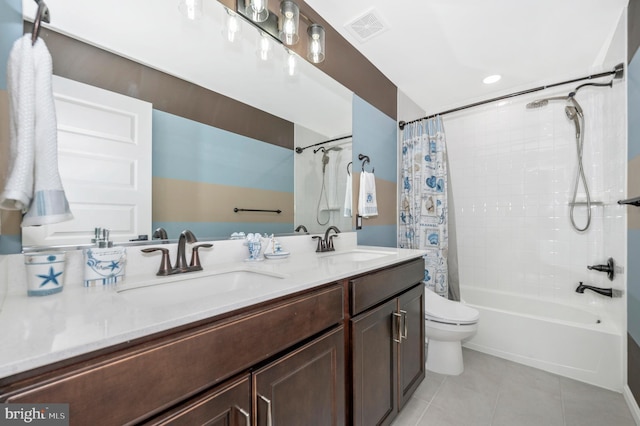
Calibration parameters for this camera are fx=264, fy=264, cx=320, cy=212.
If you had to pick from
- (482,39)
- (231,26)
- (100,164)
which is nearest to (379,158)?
(482,39)

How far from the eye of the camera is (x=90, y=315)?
564 millimetres

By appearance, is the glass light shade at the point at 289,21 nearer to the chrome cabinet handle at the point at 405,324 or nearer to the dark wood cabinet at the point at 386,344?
the dark wood cabinet at the point at 386,344

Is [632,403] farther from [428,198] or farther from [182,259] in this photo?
[182,259]

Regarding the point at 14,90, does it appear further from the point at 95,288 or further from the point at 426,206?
the point at 426,206

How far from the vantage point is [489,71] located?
227cm

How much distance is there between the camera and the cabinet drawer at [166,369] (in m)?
0.43

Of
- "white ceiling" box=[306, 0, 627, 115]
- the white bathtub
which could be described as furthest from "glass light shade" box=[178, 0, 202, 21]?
the white bathtub

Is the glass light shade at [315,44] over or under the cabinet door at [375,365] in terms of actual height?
over

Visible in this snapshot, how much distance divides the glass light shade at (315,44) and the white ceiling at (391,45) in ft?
0.26

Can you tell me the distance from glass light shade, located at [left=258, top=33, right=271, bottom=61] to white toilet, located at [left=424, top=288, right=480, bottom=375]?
192 cm

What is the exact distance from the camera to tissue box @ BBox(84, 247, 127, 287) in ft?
2.64

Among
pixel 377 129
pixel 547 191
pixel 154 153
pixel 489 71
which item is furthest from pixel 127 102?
pixel 547 191

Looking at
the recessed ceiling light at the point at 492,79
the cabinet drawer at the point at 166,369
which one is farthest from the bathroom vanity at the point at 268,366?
the recessed ceiling light at the point at 492,79

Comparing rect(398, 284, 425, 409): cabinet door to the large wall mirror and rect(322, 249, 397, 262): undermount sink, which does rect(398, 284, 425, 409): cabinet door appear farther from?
the large wall mirror
